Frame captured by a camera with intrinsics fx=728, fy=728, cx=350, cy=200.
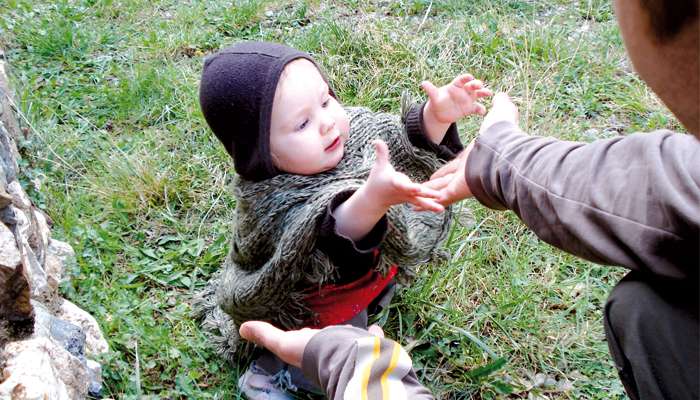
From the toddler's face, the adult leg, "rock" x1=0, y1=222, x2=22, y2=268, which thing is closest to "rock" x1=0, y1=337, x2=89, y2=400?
"rock" x1=0, y1=222, x2=22, y2=268

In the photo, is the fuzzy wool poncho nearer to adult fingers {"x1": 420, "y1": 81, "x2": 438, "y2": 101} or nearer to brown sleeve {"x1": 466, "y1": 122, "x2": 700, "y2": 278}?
adult fingers {"x1": 420, "y1": 81, "x2": 438, "y2": 101}

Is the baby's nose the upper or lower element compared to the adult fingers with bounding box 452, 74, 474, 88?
lower

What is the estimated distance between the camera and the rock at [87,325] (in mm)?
2125

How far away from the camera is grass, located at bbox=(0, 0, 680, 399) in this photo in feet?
7.18

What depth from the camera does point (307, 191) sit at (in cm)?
189

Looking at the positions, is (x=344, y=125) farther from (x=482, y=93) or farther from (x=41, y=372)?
(x=41, y=372)

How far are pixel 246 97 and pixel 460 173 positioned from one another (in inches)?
22.5

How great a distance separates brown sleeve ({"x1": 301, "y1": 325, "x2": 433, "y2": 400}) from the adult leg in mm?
408

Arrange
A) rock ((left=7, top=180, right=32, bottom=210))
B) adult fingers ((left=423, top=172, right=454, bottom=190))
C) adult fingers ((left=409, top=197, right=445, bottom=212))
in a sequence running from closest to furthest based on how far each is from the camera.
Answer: adult fingers ((left=409, top=197, right=445, bottom=212)) → adult fingers ((left=423, top=172, right=454, bottom=190)) → rock ((left=7, top=180, right=32, bottom=210))

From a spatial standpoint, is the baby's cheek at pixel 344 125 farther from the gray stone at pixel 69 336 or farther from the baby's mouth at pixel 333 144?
the gray stone at pixel 69 336

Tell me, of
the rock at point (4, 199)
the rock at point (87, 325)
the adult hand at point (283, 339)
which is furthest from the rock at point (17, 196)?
the adult hand at point (283, 339)

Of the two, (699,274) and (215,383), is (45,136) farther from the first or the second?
(699,274)

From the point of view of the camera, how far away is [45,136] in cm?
312

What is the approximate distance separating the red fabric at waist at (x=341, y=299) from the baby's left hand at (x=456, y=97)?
459 millimetres
